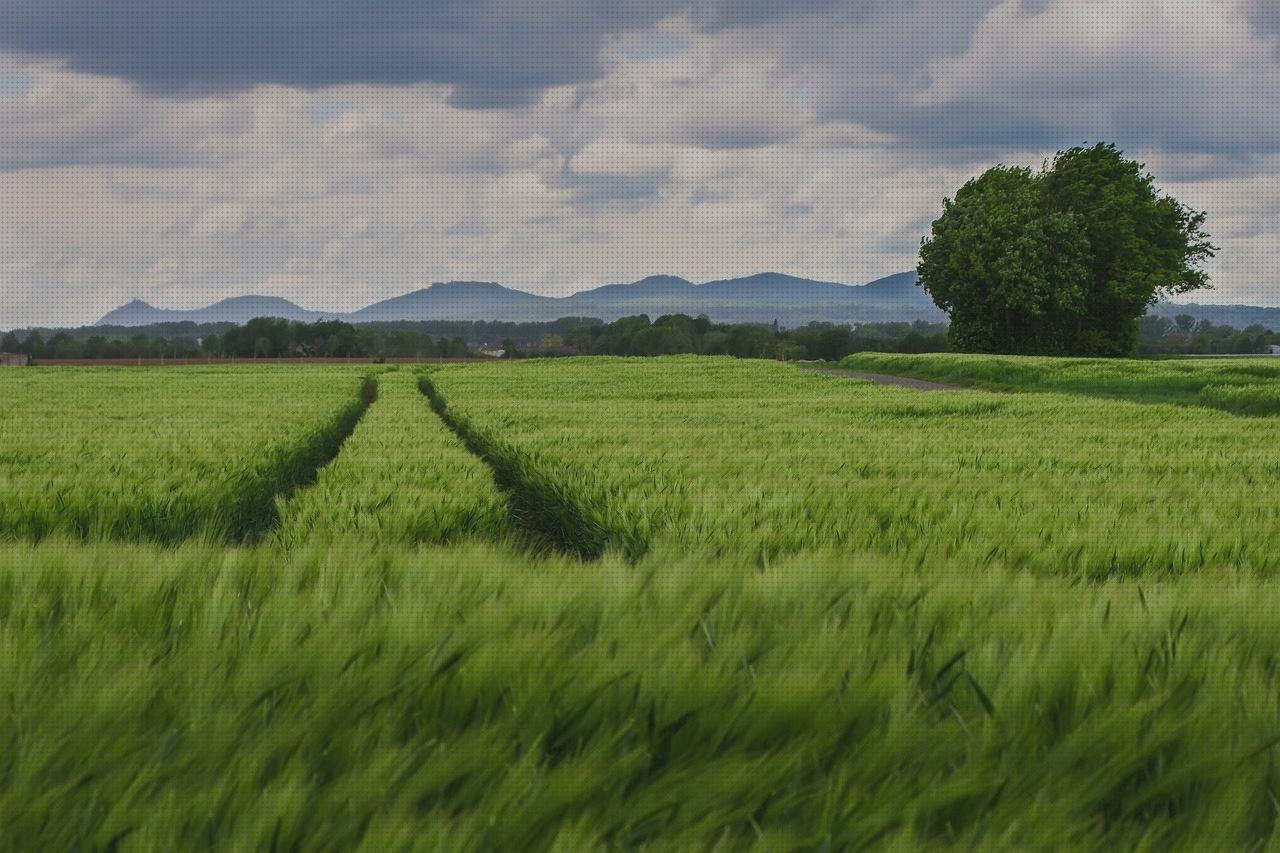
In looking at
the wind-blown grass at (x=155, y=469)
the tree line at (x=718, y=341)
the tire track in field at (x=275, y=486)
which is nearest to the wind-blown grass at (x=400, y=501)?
the tire track in field at (x=275, y=486)

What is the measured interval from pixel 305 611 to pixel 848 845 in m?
1.35

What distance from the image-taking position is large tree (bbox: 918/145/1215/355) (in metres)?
56.8

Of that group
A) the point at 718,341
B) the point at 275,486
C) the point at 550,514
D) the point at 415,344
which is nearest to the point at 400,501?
the point at 550,514

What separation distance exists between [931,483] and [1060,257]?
5517 cm

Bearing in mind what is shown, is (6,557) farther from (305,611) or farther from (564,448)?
(564,448)

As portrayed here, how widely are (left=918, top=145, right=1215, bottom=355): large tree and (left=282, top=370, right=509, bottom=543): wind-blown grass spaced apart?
52706mm

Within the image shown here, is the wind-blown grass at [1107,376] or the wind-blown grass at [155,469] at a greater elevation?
the wind-blown grass at [155,469]

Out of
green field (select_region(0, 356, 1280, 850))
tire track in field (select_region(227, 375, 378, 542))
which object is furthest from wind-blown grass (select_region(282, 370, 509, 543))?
green field (select_region(0, 356, 1280, 850))

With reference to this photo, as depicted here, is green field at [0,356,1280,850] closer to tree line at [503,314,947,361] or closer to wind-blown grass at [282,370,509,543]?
wind-blown grass at [282,370,509,543]

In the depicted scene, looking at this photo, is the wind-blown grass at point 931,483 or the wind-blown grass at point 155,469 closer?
the wind-blown grass at point 931,483

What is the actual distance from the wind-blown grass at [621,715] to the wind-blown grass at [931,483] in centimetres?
120

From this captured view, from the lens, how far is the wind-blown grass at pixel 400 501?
602 centimetres

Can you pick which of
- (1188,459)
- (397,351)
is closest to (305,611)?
(1188,459)

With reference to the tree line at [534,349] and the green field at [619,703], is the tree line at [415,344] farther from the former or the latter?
the green field at [619,703]
